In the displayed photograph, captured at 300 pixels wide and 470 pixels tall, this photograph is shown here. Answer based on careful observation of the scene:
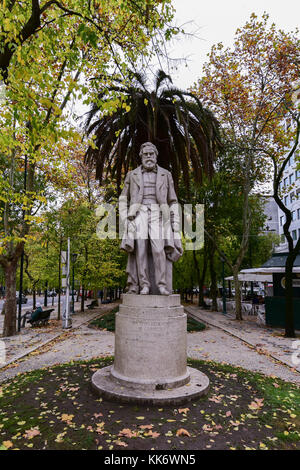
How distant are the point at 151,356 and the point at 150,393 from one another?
51 cm

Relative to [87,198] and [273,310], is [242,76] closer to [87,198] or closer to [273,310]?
[273,310]

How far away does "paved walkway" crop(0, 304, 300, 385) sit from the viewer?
7812 mm

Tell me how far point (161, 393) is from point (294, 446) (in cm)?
182

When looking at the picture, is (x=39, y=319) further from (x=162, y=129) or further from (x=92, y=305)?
(x=162, y=129)

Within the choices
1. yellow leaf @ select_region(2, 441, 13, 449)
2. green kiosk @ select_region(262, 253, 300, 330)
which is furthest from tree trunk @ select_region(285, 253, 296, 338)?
yellow leaf @ select_region(2, 441, 13, 449)

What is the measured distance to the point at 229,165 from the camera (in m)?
18.1

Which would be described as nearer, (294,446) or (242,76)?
(294,446)

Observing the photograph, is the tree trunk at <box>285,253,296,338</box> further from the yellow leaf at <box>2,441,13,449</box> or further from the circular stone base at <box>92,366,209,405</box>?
the yellow leaf at <box>2,441,13,449</box>

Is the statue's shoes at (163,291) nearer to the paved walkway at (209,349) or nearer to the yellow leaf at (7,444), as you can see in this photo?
the yellow leaf at (7,444)

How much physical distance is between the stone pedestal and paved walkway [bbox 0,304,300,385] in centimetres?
318

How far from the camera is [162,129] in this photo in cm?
880

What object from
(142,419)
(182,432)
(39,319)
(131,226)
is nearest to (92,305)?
(39,319)

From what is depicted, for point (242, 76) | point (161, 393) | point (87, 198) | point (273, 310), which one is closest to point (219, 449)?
point (161, 393)

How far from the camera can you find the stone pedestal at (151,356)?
187 inches
